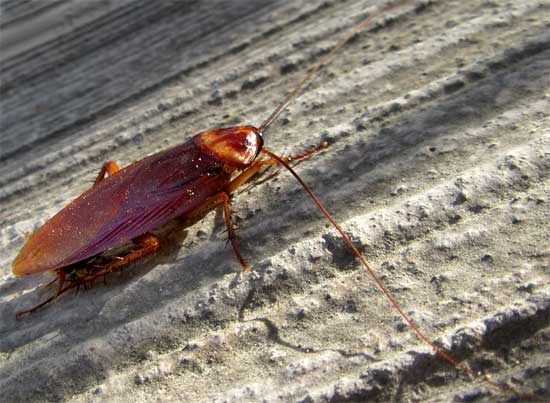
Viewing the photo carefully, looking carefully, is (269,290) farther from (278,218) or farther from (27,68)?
(27,68)

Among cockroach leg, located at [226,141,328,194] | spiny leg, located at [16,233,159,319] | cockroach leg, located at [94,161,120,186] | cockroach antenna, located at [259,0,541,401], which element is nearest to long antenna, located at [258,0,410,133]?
cockroach antenna, located at [259,0,541,401]

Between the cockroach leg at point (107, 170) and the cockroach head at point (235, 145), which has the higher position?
the cockroach leg at point (107, 170)

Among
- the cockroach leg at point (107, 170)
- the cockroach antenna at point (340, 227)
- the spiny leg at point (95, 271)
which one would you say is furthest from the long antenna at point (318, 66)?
the spiny leg at point (95, 271)

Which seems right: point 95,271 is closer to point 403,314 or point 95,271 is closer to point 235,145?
point 235,145

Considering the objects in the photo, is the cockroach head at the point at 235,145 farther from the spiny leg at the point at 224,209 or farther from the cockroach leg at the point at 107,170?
the cockroach leg at the point at 107,170

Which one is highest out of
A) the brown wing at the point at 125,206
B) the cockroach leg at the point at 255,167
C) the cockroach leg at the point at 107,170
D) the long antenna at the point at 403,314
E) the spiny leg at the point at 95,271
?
the cockroach leg at the point at 107,170

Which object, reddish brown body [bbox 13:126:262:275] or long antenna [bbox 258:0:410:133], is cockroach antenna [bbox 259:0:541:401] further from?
reddish brown body [bbox 13:126:262:275]
